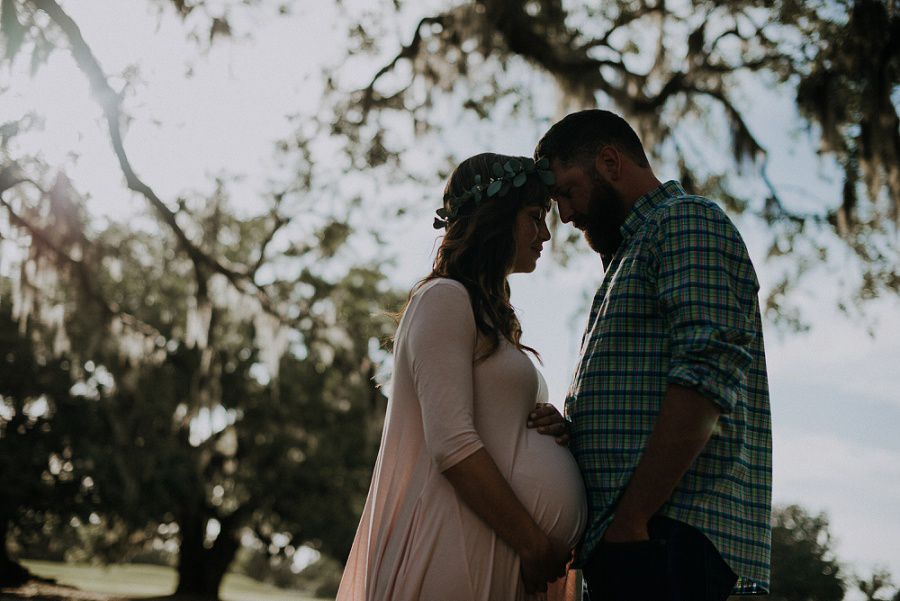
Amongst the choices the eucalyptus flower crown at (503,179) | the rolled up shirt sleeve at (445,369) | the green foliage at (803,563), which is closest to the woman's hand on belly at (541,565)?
the rolled up shirt sleeve at (445,369)

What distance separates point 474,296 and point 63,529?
20495mm

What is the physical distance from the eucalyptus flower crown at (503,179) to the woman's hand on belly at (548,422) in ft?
2.10

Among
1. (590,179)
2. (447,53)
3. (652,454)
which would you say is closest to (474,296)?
(590,179)

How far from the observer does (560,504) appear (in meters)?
2.21

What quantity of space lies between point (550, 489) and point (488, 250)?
70cm

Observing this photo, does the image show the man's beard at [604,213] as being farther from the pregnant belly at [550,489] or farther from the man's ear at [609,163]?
the pregnant belly at [550,489]

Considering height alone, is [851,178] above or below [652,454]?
above

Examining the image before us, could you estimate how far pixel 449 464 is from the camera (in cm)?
214

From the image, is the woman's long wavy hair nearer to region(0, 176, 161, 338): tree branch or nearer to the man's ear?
the man's ear

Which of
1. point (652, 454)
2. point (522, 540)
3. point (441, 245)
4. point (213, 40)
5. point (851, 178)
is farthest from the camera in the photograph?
point (851, 178)

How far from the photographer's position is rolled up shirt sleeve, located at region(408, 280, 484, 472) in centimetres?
214

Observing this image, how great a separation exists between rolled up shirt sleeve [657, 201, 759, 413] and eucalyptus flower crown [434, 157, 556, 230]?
1.52 feet

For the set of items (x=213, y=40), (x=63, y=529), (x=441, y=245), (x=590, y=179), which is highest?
(x=213, y=40)

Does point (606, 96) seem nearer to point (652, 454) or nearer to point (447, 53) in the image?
point (447, 53)
